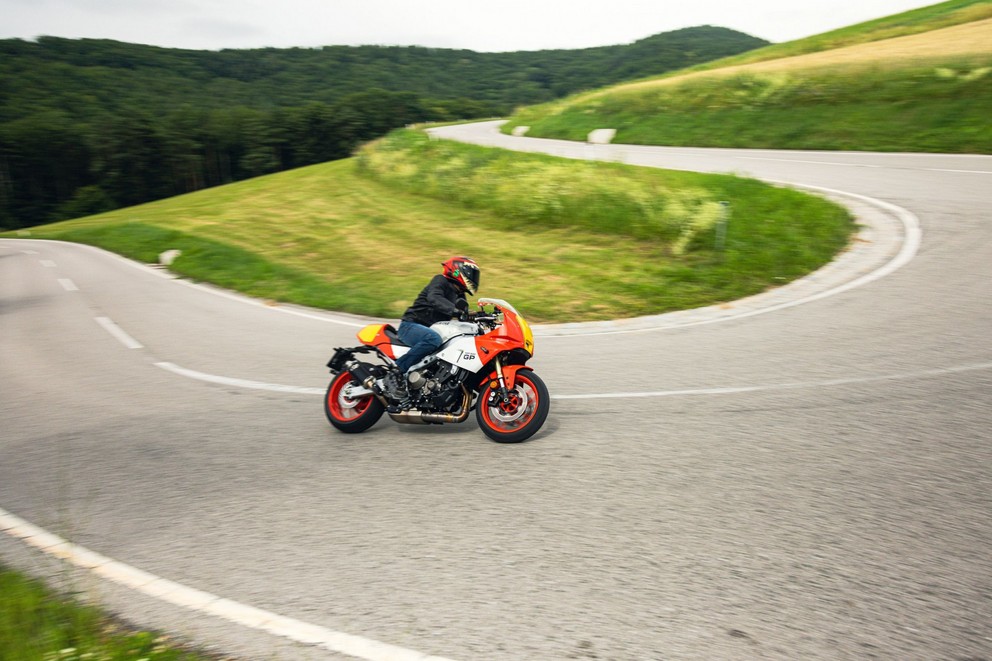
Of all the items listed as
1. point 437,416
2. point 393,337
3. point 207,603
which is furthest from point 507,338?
point 207,603

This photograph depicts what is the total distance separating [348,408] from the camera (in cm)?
719

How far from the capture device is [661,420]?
6676 millimetres

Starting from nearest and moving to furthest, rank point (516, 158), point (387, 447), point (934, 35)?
point (387, 447)
point (516, 158)
point (934, 35)

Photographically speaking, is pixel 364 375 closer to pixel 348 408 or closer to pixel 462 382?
pixel 348 408

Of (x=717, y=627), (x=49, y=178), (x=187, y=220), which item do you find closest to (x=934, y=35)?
(x=187, y=220)

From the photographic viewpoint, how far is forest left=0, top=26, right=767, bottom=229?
89.3 meters

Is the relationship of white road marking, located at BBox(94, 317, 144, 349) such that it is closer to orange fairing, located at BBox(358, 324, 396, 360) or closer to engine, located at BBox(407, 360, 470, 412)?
orange fairing, located at BBox(358, 324, 396, 360)

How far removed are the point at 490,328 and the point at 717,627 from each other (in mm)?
3617

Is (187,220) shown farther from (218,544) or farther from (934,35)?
(934,35)

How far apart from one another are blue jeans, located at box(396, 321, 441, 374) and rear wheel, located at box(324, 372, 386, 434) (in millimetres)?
532

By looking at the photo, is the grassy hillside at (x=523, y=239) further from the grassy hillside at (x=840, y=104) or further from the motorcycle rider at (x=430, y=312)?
the grassy hillside at (x=840, y=104)

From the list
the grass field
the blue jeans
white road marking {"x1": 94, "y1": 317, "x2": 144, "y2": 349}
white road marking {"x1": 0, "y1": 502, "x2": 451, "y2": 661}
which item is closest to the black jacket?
the blue jeans

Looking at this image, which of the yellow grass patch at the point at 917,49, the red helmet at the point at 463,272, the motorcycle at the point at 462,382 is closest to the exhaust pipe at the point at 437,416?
the motorcycle at the point at 462,382

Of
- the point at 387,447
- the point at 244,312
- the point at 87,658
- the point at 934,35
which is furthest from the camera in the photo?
the point at 934,35
